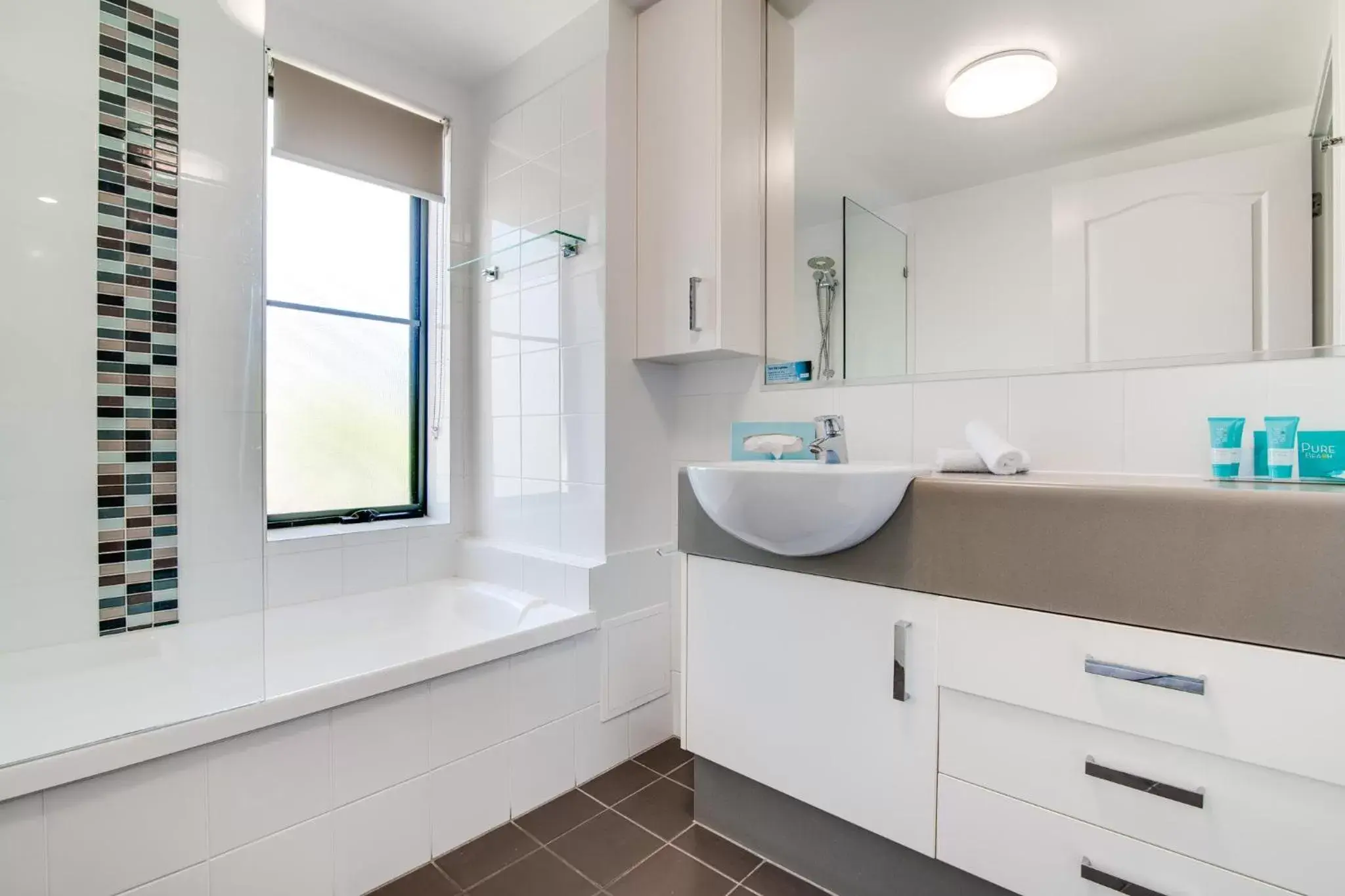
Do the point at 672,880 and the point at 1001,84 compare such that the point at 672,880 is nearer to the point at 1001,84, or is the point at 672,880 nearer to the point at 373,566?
the point at 373,566

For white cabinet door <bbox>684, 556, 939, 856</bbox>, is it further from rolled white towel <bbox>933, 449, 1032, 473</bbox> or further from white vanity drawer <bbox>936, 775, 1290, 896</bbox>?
rolled white towel <bbox>933, 449, 1032, 473</bbox>

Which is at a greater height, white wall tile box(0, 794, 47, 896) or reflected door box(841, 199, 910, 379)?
reflected door box(841, 199, 910, 379)

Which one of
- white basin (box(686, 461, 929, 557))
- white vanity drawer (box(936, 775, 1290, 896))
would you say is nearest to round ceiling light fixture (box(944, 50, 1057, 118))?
white basin (box(686, 461, 929, 557))

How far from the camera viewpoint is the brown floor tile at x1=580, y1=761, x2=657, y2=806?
1.68 metres

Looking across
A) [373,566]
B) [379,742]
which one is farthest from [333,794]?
[373,566]

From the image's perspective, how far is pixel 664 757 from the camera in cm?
190

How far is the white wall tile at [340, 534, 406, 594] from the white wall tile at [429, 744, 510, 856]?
0.88 meters

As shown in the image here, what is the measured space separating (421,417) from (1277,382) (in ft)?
8.13

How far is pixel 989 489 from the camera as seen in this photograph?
1.01 m

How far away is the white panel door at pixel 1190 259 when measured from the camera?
1087mm

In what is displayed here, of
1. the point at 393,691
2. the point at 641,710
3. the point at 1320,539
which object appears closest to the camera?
the point at 1320,539

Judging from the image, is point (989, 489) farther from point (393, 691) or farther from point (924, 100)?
point (393, 691)

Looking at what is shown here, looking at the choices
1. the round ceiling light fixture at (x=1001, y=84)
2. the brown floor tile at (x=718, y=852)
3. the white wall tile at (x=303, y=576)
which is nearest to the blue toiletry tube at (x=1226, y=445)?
the round ceiling light fixture at (x=1001, y=84)

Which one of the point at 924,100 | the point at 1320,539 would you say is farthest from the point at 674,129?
the point at 1320,539
